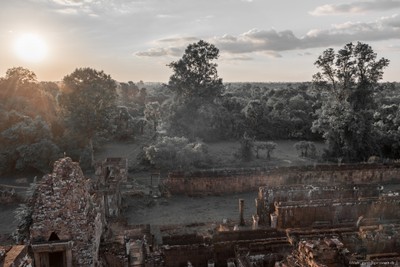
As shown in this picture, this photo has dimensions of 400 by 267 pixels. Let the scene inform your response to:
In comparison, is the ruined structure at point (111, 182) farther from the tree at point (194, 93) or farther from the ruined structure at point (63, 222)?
the tree at point (194, 93)

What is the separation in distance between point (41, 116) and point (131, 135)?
10.0 metres

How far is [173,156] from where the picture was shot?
27828 millimetres

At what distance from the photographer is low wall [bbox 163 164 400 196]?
23.2 m

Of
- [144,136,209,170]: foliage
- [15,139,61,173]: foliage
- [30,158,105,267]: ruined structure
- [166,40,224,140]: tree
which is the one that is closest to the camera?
[30,158,105,267]: ruined structure

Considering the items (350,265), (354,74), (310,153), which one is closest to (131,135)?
(310,153)

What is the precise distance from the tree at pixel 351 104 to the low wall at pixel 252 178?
5616 millimetres

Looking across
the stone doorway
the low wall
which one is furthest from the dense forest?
the stone doorway

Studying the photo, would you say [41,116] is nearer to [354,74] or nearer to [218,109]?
[218,109]

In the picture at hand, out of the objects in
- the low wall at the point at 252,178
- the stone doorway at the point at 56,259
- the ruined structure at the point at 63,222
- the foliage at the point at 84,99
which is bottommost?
the low wall at the point at 252,178

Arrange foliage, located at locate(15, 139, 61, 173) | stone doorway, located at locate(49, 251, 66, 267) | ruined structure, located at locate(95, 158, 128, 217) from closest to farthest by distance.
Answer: stone doorway, located at locate(49, 251, 66, 267)
ruined structure, located at locate(95, 158, 128, 217)
foliage, located at locate(15, 139, 61, 173)

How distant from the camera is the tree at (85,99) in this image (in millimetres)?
29969

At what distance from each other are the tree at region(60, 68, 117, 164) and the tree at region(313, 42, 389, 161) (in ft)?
57.5

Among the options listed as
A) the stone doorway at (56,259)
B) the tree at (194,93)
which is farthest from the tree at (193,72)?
the stone doorway at (56,259)

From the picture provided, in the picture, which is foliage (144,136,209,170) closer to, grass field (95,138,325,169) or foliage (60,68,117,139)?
grass field (95,138,325,169)
